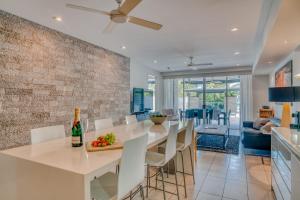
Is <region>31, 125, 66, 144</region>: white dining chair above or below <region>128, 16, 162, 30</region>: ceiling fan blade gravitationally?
below

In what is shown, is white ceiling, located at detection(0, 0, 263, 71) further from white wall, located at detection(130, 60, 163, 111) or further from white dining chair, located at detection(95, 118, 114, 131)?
white dining chair, located at detection(95, 118, 114, 131)

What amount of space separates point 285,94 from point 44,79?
13.1 feet

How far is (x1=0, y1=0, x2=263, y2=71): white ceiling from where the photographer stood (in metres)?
2.58

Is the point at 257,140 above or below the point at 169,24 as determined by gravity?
below

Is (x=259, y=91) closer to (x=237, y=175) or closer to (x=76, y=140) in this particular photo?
(x=237, y=175)

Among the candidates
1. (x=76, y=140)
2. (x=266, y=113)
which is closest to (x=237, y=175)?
(x=76, y=140)

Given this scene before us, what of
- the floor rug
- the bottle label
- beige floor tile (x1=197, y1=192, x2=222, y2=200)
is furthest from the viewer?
the floor rug

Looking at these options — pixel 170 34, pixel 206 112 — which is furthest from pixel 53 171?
pixel 206 112

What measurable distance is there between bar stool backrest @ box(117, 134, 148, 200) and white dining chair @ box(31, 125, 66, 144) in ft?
3.30

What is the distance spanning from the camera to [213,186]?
276cm

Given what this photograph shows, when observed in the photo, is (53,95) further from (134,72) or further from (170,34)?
(134,72)

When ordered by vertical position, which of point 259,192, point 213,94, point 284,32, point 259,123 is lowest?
point 259,192

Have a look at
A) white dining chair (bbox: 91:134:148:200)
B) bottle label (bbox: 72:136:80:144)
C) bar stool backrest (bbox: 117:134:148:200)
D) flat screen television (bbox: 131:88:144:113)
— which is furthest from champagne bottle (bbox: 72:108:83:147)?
flat screen television (bbox: 131:88:144:113)

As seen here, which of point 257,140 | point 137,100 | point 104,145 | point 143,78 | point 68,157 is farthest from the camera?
point 143,78
